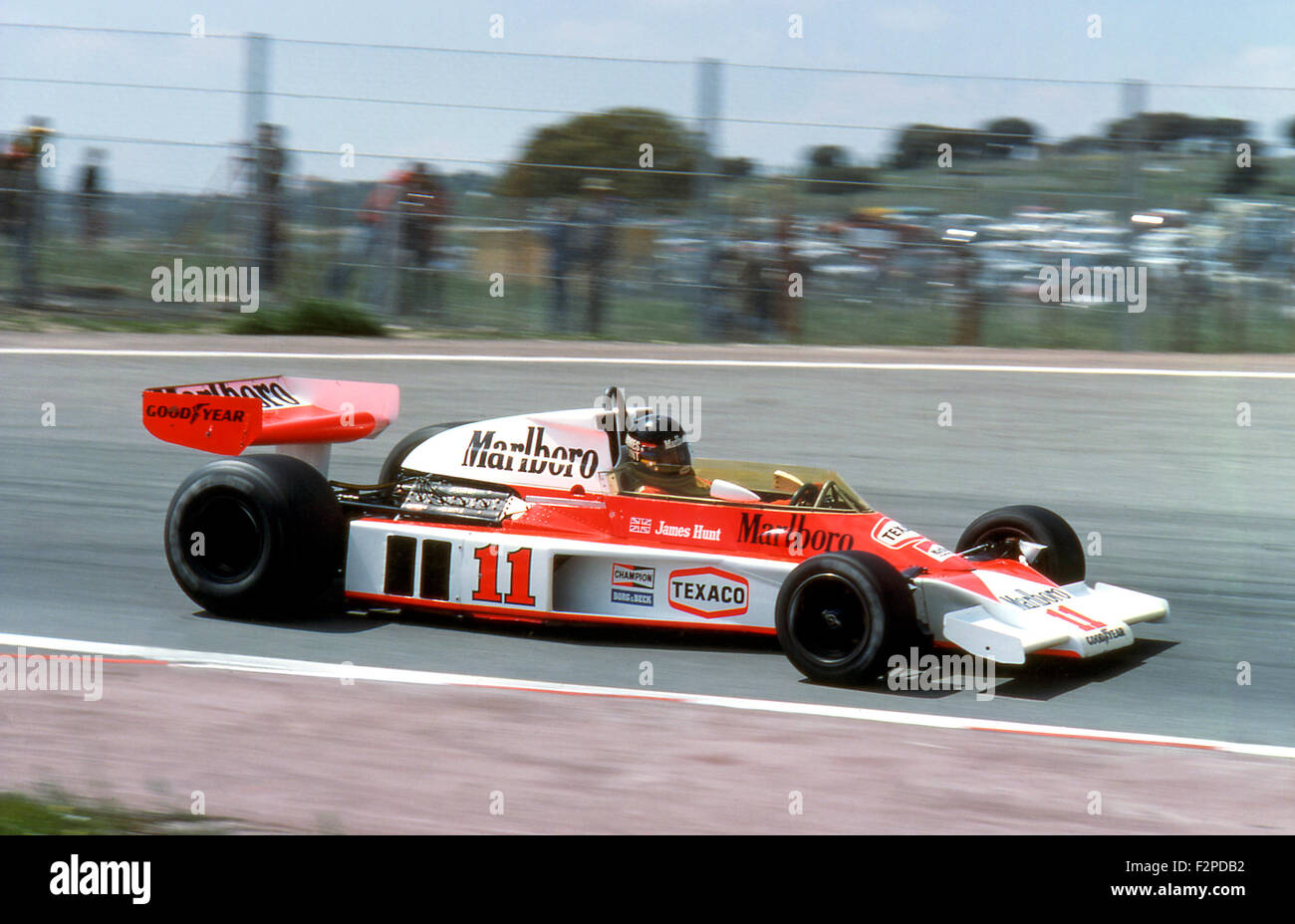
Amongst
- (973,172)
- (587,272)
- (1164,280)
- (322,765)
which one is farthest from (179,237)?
(322,765)

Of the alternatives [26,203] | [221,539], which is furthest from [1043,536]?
[26,203]

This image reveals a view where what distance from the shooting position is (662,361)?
48.6 feet

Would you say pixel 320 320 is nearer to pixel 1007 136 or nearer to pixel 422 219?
pixel 422 219

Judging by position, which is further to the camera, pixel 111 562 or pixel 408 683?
pixel 111 562

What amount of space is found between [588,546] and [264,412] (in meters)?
2.18

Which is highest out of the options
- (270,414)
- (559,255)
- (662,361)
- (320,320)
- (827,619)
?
(559,255)

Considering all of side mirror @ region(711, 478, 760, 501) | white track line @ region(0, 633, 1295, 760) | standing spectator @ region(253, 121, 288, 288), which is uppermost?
standing spectator @ region(253, 121, 288, 288)

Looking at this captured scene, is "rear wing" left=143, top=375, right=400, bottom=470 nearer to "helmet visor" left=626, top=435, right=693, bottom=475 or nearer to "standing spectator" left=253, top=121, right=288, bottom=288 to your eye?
"helmet visor" left=626, top=435, right=693, bottom=475

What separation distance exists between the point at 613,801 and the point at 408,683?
1.79 metres

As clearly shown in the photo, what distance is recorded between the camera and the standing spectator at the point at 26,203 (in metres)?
15.0

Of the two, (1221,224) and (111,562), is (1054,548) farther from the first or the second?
(1221,224)

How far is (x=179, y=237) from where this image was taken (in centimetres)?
1517

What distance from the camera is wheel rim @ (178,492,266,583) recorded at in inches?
305

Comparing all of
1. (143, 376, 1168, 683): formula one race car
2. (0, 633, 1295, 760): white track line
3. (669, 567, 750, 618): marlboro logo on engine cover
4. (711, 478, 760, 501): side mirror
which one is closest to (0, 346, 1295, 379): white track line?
(143, 376, 1168, 683): formula one race car
